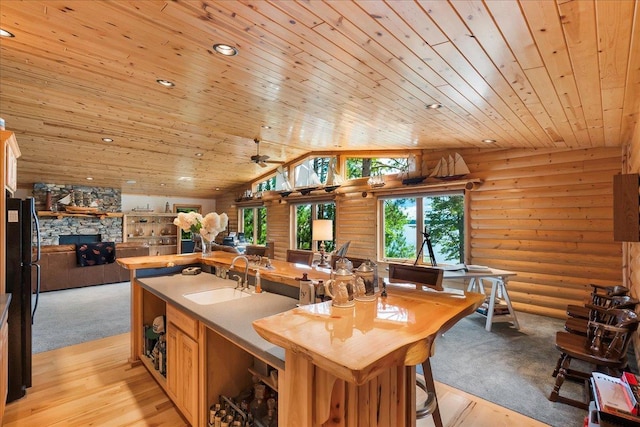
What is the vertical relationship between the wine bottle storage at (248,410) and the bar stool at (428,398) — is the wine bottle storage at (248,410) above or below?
below

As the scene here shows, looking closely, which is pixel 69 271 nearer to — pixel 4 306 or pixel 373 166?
pixel 4 306

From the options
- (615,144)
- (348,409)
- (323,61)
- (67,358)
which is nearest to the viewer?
(348,409)

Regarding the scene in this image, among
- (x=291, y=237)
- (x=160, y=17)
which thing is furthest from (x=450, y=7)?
(x=291, y=237)

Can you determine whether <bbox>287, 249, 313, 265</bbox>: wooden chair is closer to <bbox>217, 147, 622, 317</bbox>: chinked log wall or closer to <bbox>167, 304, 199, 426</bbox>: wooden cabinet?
<bbox>167, 304, 199, 426</bbox>: wooden cabinet

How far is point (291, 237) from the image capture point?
26.0ft

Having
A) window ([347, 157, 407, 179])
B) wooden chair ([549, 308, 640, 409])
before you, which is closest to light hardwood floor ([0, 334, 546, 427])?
wooden chair ([549, 308, 640, 409])

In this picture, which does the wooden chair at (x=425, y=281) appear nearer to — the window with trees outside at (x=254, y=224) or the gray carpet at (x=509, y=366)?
the gray carpet at (x=509, y=366)

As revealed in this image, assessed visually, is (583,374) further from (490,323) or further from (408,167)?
(408,167)

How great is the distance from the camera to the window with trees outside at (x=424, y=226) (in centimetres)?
523

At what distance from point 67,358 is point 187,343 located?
84.2 inches

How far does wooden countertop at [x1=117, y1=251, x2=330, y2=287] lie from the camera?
2.09 meters

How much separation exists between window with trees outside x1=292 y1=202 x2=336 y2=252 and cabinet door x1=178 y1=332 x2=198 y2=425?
5.27m

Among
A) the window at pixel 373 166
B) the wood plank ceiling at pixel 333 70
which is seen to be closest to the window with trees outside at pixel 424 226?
the window at pixel 373 166

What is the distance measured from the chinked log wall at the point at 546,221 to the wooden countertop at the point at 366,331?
11.9ft
